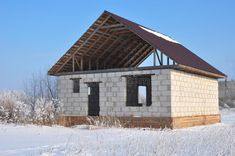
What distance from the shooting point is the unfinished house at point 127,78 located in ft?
53.1

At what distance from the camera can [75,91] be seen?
763 inches

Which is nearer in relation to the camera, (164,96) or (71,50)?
(164,96)

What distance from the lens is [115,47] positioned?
65.7ft

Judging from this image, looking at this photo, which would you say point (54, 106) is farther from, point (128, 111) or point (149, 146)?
point (149, 146)

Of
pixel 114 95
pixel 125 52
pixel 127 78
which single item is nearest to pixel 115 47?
pixel 125 52

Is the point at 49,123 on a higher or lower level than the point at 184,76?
lower

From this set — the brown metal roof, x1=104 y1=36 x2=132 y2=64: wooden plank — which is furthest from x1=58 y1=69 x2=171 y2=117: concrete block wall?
x1=104 y1=36 x2=132 y2=64: wooden plank

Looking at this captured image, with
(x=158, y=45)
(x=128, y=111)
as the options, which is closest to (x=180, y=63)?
(x=158, y=45)

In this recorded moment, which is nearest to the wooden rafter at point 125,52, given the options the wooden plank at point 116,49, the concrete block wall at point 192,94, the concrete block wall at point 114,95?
the wooden plank at point 116,49

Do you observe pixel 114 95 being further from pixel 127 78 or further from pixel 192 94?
pixel 192 94

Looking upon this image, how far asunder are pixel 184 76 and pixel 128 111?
3.15 meters

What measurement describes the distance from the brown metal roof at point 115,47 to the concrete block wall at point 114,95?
38.6 inches

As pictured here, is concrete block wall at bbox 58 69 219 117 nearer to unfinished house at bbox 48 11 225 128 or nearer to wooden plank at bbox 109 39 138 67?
unfinished house at bbox 48 11 225 128

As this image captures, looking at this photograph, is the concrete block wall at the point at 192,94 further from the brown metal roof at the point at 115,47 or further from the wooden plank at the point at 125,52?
the wooden plank at the point at 125,52
